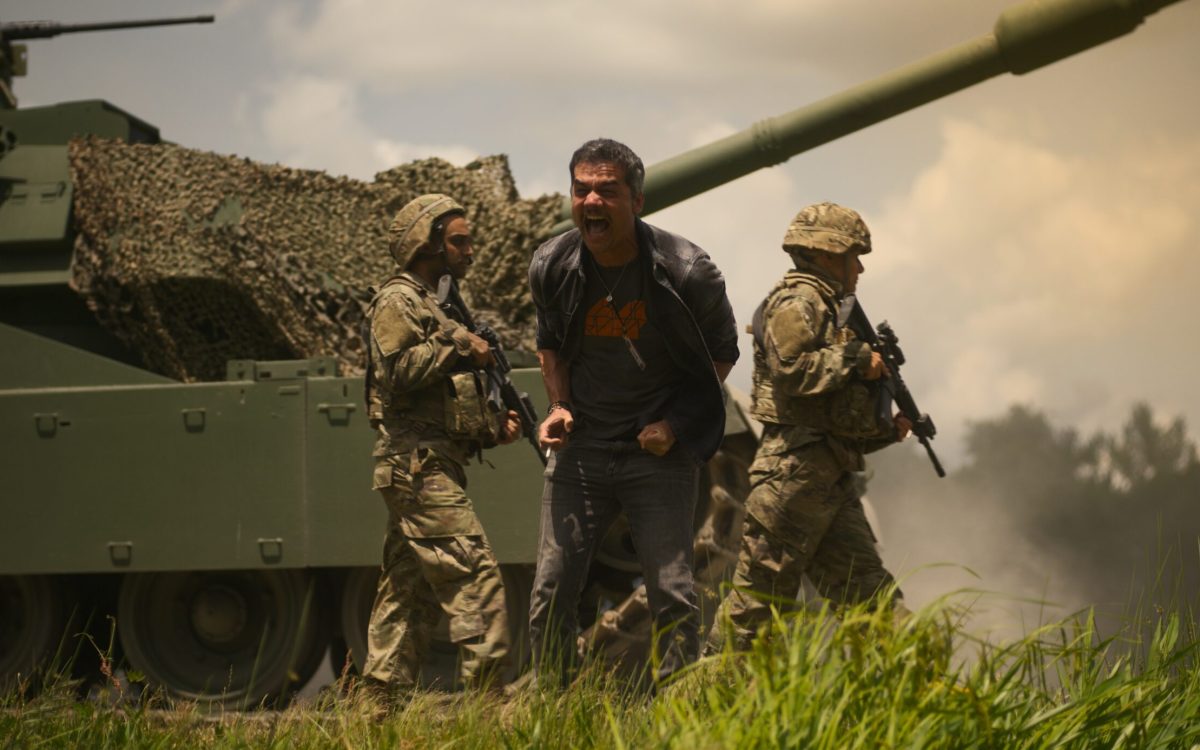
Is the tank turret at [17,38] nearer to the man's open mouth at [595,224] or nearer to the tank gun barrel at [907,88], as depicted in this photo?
the tank gun barrel at [907,88]

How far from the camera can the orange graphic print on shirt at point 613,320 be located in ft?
15.1

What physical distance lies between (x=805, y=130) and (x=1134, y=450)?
2172 centimetres

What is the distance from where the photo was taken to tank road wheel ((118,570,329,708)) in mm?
7898

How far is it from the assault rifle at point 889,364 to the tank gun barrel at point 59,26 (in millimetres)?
6324

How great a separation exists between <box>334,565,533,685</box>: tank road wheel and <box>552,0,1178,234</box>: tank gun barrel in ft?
5.72

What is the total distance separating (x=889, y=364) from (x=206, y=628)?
12.6ft

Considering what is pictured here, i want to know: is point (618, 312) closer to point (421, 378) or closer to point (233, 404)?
point (421, 378)

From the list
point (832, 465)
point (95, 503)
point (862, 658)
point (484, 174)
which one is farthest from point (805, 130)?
point (862, 658)

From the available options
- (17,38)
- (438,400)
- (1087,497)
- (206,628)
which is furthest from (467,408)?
(1087,497)

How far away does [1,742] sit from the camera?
4.28m

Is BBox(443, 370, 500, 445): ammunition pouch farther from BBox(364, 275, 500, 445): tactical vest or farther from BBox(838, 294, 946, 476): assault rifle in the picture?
BBox(838, 294, 946, 476): assault rifle

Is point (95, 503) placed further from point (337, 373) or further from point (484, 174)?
point (484, 174)

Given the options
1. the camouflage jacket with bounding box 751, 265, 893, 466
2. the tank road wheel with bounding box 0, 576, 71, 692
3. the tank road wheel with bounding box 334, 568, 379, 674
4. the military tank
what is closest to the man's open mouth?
the camouflage jacket with bounding box 751, 265, 893, 466

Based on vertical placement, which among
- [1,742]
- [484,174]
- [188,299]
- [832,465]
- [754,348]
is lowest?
[1,742]
